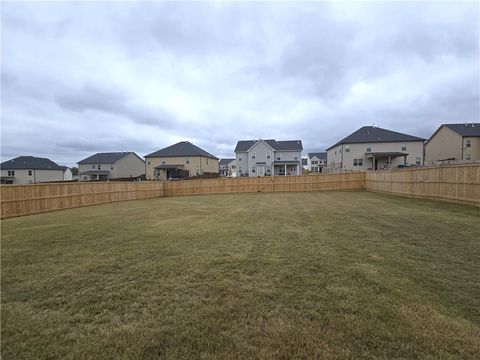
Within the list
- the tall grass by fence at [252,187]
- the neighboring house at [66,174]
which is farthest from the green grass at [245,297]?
the neighboring house at [66,174]

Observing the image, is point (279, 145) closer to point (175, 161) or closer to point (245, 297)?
point (175, 161)

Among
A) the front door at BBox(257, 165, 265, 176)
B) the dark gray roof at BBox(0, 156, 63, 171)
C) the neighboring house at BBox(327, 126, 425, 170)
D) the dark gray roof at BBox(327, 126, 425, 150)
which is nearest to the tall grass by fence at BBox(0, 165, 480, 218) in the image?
the neighboring house at BBox(327, 126, 425, 170)

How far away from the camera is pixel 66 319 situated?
2.65 m

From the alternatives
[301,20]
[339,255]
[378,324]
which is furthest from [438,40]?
[378,324]

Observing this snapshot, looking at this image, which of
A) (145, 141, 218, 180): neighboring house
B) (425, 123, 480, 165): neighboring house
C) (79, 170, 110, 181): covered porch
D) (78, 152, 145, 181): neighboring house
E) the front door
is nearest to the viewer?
(425, 123, 480, 165): neighboring house

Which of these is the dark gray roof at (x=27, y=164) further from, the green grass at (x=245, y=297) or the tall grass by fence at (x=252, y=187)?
the green grass at (x=245, y=297)

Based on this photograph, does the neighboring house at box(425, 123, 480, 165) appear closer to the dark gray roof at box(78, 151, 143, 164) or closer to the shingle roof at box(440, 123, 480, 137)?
the shingle roof at box(440, 123, 480, 137)

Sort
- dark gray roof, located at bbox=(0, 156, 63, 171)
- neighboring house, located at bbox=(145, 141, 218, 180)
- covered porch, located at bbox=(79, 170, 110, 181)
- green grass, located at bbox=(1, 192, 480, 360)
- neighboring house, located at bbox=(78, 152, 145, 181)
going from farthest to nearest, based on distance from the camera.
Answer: neighboring house, located at bbox=(78, 152, 145, 181) → covered porch, located at bbox=(79, 170, 110, 181) → dark gray roof, located at bbox=(0, 156, 63, 171) → neighboring house, located at bbox=(145, 141, 218, 180) → green grass, located at bbox=(1, 192, 480, 360)

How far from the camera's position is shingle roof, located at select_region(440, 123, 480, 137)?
1329 inches

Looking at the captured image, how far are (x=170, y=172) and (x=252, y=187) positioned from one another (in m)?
23.0

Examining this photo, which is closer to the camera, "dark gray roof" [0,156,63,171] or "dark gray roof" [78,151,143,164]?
"dark gray roof" [0,156,63,171]

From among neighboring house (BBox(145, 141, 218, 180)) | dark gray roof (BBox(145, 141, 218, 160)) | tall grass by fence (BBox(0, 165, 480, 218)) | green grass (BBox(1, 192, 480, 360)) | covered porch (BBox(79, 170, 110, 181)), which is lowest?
green grass (BBox(1, 192, 480, 360))

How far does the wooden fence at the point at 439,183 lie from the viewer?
34.0 ft

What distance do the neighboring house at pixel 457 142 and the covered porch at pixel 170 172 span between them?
3621 cm
